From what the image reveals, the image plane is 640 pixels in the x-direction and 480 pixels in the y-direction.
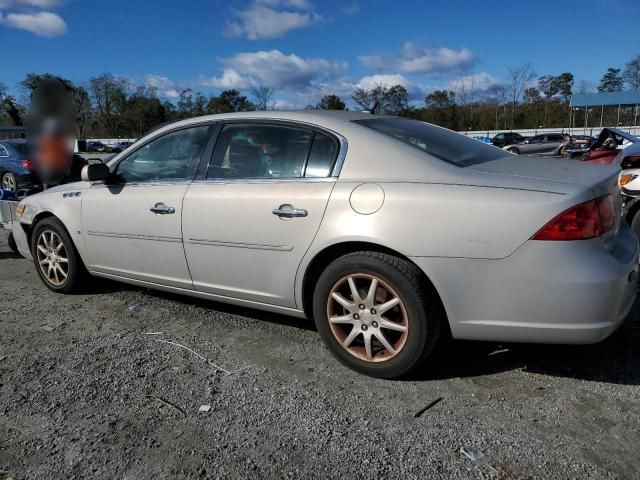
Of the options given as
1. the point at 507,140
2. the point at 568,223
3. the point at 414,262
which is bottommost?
the point at 507,140

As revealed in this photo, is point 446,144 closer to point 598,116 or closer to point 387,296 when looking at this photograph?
point 387,296

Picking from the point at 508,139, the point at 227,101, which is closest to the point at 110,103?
the point at 227,101

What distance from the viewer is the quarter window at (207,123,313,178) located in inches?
131

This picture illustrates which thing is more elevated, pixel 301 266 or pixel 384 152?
pixel 384 152

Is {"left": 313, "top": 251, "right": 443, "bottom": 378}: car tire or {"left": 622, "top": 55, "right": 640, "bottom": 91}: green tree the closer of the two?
{"left": 313, "top": 251, "right": 443, "bottom": 378}: car tire

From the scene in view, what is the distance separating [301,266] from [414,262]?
715 millimetres

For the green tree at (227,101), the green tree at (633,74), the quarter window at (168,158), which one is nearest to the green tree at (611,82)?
the green tree at (633,74)

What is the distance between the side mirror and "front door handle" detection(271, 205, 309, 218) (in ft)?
5.63

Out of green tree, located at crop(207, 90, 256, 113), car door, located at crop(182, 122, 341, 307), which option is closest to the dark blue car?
car door, located at crop(182, 122, 341, 307)

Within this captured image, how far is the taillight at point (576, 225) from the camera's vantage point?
249cm

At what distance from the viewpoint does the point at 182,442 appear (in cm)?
245

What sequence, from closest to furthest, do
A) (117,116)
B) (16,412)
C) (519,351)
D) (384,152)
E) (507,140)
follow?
(16,412), (384,152), (519,351), (507,140), (117,116)

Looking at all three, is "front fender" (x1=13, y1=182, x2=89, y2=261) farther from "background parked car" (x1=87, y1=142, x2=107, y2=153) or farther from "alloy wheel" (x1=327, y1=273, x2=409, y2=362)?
"background parked car" (x1=87, y1=142, x2=107, y2=153)

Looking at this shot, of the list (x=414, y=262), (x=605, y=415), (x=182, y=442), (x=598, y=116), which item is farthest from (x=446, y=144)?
(x=598, y=116)
